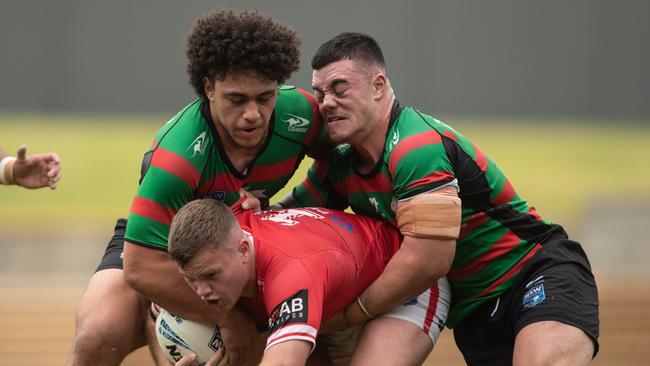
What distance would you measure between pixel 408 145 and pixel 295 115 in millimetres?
731

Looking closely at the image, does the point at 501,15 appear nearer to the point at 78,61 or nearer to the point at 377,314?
the point at 78,61

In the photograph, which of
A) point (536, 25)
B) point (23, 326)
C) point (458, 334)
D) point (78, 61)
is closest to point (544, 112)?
point (536, 25)

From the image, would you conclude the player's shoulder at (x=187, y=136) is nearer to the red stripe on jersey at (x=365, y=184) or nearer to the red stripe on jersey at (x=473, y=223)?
the red stripe on jersey at (x=365, y=184)

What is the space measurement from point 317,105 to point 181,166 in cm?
93

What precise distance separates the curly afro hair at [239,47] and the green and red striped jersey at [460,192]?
26.4 inches

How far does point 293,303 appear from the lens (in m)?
4.90

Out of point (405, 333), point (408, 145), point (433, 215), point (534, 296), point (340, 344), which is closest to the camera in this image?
point (433, 215)

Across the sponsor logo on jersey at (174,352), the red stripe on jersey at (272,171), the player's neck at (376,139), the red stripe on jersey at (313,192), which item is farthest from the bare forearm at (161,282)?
the player's neck at (376,139)

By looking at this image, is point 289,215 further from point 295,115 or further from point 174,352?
point 174,352

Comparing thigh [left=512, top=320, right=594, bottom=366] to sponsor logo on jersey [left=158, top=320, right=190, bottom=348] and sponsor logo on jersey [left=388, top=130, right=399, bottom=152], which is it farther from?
sponsor logo on jersey [left=158, top=320, right=190, bottom=348]

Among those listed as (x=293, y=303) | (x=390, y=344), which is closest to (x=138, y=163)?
(x=390, y=344)

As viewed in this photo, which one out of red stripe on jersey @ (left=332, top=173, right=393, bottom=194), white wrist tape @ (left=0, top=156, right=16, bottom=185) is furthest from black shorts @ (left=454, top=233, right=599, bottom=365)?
white wrist tape @ (left=0, top=156, right=16, bottom=185)

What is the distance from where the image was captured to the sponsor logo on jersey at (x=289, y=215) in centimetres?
554

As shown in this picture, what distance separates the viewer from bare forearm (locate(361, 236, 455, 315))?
5406 mm
